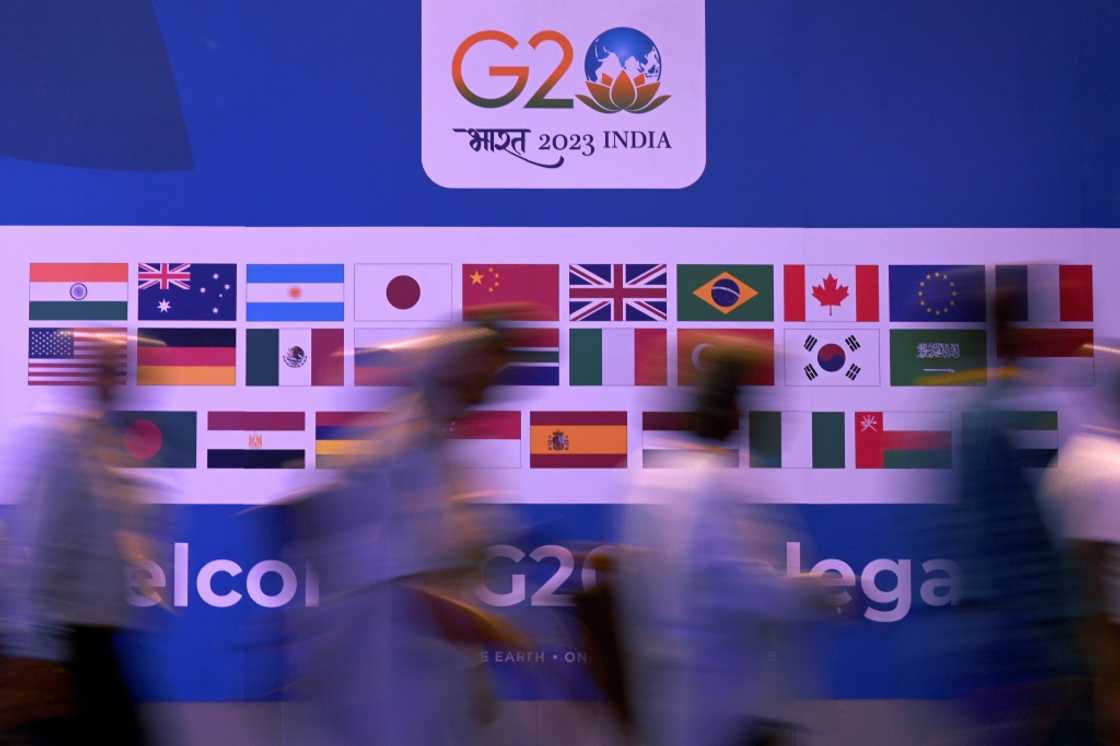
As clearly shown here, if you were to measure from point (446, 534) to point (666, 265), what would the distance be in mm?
2718

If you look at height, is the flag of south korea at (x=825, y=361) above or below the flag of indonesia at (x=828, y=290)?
below

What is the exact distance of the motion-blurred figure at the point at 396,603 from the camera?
9.21 feet

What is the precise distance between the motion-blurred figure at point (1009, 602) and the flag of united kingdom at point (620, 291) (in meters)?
2.40

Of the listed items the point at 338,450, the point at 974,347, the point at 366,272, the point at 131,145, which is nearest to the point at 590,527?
the point at 338,450

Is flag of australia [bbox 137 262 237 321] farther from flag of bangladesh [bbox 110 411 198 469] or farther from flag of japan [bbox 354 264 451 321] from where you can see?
flag of japan [bbox 354 264 451 321]

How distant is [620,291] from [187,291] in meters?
2.05

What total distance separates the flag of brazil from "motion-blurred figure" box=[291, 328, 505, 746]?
258 cm

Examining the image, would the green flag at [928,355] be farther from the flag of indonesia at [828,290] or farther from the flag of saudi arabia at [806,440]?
the flag of saudi arabia at [806,440]

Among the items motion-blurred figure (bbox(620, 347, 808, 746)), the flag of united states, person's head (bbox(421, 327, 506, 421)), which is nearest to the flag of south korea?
motion-blurred figure (bbox(620, 347, 808, 746))

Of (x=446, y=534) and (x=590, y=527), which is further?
(x=590, y=527)

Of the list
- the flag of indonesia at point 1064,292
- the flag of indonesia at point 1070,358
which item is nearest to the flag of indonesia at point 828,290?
the flag of indonesia at point 1064,292

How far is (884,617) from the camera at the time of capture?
5.30m

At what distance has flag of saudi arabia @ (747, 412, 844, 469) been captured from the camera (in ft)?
17.3

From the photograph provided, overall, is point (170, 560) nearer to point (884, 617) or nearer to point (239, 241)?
point (239, 241)
